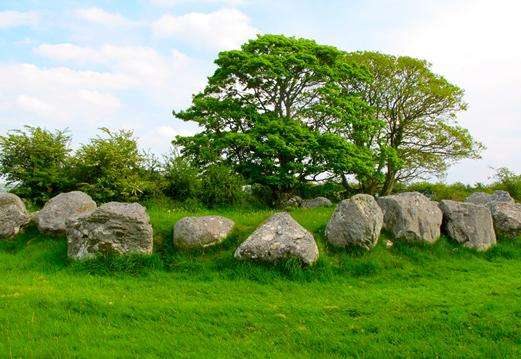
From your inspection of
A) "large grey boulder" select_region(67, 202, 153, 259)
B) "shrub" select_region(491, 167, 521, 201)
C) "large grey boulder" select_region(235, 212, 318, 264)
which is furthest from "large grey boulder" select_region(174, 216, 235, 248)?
"shrub" select_region(491, 167, 521, 201)

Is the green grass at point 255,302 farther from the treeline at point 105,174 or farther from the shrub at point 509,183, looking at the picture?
the shrub at point 509,183

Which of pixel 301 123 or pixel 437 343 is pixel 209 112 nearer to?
pixel 301 123

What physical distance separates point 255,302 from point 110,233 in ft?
18.0

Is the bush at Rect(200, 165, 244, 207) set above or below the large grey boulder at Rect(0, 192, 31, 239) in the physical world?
above

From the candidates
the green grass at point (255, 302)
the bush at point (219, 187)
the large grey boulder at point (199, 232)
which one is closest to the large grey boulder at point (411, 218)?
the green grass at point (255, 302)

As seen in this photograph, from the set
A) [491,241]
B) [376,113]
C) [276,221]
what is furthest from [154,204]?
[376,113]

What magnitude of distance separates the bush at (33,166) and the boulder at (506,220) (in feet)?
55.8

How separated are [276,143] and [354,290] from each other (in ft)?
40.4

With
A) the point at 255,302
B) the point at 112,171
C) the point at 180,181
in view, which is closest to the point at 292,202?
the point at 180,181

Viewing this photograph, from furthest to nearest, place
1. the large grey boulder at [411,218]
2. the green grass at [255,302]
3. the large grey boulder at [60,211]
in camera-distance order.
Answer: the large grey boulder at [60,211] → the large grey boulder at [411,218] → the green grass at [255,302]

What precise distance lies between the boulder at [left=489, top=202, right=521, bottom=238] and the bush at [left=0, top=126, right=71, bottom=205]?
1701cm

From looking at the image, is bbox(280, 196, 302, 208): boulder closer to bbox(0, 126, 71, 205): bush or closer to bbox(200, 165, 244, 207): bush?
bbox(200, 165, 244, 207): bush

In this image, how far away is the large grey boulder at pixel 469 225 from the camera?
1752cm

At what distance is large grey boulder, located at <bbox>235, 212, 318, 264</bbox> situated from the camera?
563 inches
